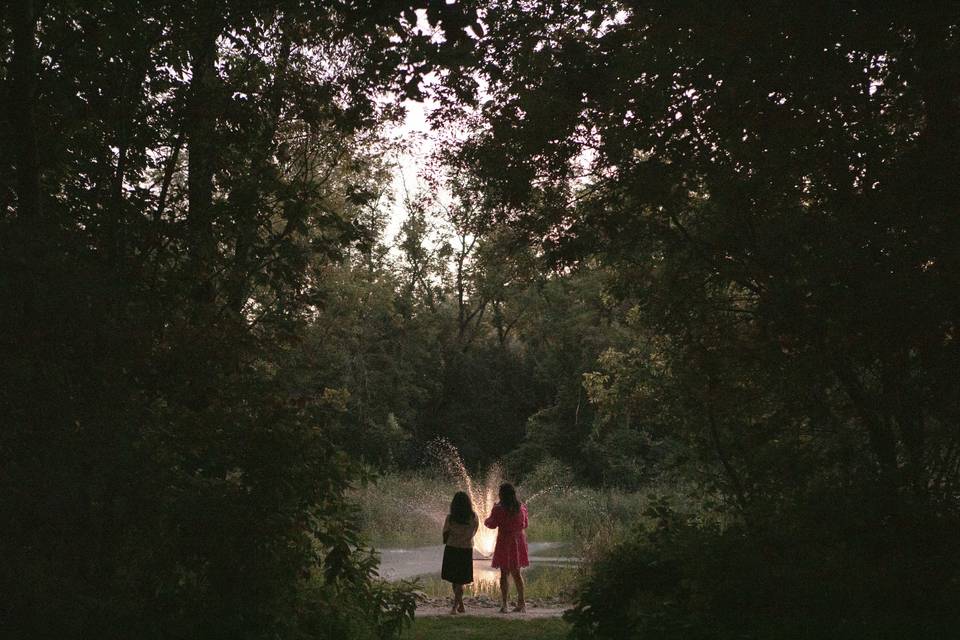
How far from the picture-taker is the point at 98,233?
18.4 feet

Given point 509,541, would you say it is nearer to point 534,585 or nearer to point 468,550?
point 468,550

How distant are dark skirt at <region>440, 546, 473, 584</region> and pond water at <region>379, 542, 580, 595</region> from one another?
200 centimetres

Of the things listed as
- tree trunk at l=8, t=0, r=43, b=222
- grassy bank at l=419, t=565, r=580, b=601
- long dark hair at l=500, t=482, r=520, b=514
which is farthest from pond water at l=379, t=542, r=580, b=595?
tree trunk at l=8, t=0, r=43, b=222

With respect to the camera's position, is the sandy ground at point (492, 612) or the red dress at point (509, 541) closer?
the sandy ground at point (492, 612)

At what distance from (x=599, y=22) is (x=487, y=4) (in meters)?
0.79

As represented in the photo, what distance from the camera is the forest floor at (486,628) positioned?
361 inches

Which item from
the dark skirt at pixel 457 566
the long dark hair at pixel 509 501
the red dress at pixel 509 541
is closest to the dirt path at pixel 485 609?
the dark skirt at pixel 457 566

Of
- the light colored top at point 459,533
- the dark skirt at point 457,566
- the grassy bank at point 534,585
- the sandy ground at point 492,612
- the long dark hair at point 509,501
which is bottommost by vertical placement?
the sandy ground at point 492,612

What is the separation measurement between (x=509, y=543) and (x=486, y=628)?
1.70 metres

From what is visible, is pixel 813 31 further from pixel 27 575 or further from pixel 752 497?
pixel 27 575

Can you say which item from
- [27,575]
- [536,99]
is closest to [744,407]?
[536,99]

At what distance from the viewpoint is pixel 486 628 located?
32.3 feet

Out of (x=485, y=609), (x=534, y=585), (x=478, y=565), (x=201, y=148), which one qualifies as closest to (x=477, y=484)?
(x=478, y=565)

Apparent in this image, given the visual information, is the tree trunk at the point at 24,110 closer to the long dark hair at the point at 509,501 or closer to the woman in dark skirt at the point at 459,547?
the woman in dark skirt at the point at 459,547
